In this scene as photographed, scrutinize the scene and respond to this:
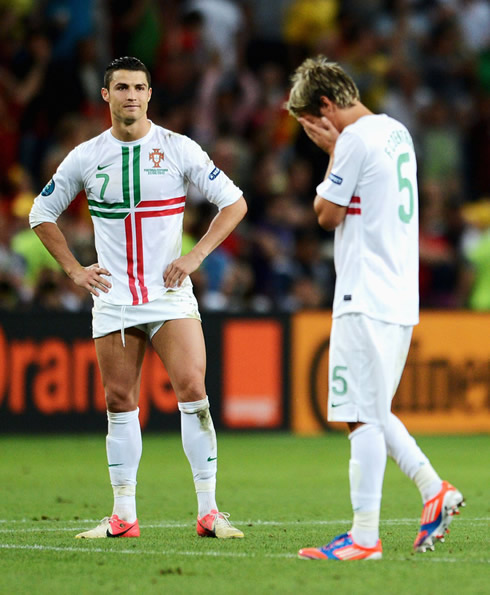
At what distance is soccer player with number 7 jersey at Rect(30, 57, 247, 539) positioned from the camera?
22.4ft

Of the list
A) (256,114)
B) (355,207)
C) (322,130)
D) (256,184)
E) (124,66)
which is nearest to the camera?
(355,207)

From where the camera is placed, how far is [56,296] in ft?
43.1

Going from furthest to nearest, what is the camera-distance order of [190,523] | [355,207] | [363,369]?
1. [190,523]
2. [355,207]
3. [363,369]

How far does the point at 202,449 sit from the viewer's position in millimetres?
6891

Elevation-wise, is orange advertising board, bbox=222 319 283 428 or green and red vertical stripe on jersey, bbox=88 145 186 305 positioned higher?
green and red vertical stripe on jersey, bbox=88 145 186 305

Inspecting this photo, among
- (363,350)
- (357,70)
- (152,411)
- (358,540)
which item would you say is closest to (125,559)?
(358,540)

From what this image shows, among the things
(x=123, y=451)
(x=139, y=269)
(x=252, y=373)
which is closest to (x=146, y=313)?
(x=139, y=269)

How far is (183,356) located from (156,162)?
3.39 ft

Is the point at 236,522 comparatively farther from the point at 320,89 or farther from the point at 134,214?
the point at 320,89

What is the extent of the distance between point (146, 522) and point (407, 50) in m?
12.3

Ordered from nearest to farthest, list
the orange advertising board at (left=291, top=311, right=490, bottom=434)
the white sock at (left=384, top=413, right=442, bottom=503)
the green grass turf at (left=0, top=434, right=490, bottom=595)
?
1. the green grass turf at (left=0, top=434, right=490, bottom=595)
2. the white sock at (left=384, top=413, right=442, bottom=503)
3. the orange advertising board at (left=291, top=311, right=490, bottom=434)

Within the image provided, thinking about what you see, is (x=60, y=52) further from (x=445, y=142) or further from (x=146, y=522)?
(x=146, y=522)

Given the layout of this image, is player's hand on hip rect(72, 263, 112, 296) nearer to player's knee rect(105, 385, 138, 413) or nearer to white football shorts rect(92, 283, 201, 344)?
white football shorts rect(92, 283, 201, 344)

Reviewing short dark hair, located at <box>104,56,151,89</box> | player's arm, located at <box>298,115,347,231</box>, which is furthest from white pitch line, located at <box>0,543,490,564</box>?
short dark hair, located at <box>104,56,151,89</box>
